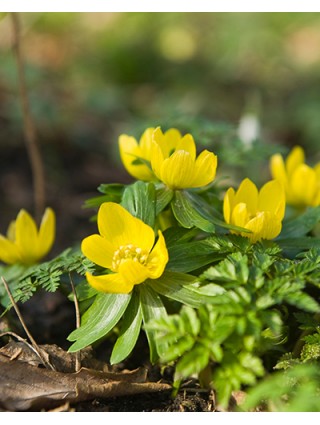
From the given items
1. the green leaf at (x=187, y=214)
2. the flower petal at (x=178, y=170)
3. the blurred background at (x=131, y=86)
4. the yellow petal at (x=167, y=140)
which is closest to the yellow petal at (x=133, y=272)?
the green leaf at (x=187, y=214)

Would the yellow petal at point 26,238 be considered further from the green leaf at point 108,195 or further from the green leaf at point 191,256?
the green leaf at point 191,256

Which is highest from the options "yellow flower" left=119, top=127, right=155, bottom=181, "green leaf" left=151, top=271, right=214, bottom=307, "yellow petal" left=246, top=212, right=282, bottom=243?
"yellow flower" left=119, top=127, right=155, bottom=181

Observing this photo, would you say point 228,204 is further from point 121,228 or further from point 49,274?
point 49,274

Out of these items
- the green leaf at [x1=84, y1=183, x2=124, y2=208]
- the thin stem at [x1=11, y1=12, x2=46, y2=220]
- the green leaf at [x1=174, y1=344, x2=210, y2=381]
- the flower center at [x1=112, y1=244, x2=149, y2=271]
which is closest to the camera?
the green leaf at [x1=174, y1=344, x2=210, y2=381]

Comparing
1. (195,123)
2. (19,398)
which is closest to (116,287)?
(19,398)

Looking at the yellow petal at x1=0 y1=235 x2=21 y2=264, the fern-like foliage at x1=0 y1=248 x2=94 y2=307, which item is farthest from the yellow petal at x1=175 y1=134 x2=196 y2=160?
the yellow petal at x1=0 y1=235 x2=21 y2=264

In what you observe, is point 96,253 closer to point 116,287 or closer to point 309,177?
point 116,287

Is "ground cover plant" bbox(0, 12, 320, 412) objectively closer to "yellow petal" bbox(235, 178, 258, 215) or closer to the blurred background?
"yellow petal" bbox(235, 178, 258, 215)

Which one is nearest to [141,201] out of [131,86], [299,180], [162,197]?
[162,197]
